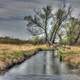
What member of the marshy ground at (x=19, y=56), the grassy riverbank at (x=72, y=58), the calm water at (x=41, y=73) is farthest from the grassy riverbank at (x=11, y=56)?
the grassy riverbank at (x=72, y=58)

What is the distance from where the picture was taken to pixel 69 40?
144 m

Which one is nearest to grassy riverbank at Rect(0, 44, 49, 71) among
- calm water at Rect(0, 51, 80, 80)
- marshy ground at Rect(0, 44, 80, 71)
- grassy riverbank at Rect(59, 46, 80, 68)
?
marshy ground at Rect(0, 44, 80, 71)

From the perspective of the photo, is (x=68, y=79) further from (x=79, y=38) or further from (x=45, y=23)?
Result: (x=79, y=38)

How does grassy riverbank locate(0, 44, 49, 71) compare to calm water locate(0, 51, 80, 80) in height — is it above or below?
above

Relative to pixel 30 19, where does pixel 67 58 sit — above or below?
below

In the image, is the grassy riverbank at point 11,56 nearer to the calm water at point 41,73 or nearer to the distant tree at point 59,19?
the calm water at point 41,73

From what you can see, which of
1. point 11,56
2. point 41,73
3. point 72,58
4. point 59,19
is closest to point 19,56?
point 11,56

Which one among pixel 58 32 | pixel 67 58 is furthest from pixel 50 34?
pixel 67 58

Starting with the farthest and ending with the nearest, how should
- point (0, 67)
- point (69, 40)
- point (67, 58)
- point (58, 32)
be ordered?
point (69, 40)
point (58, 32)
point (67, 58)
point (0, 67)

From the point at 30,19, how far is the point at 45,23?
17.9 feet

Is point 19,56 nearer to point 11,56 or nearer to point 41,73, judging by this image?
point 11,56

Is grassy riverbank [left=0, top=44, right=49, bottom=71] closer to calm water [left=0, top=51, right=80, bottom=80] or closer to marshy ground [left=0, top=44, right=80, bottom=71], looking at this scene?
marshy ground [left=0, top=44, right=80, bottom=71]

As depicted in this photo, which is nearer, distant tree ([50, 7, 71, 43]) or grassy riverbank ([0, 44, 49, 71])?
grassy riverbank ([0, 44, 49, 71])

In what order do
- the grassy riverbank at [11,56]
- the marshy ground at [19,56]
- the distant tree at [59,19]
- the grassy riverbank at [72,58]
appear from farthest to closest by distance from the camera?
1. the distant tree at [59,19]
2. the grassy riverbank at [72,58]
3. the marshy ground at [19,56]
4. the grassy riverbank at [11,56]
